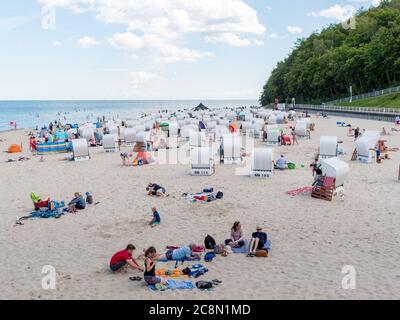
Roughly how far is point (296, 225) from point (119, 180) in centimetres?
1005

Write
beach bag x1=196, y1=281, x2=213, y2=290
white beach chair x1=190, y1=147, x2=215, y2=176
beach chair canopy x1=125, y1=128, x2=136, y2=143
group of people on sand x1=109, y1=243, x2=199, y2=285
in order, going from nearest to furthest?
beach bag x1=196, y1=281, x2=213, y2=290 < group of people on sand x1=109, y1=243, x2=199, y2=285 < white beach chair x1=190, y1=147, x2=215, y2=176 < beach chair canopy x1=125, y1=128, x2=136, y2=143

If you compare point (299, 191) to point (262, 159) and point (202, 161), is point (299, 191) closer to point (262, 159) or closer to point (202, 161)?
point (262, 159)

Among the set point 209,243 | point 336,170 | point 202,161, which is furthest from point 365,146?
point 209,243

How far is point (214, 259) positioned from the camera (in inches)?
398

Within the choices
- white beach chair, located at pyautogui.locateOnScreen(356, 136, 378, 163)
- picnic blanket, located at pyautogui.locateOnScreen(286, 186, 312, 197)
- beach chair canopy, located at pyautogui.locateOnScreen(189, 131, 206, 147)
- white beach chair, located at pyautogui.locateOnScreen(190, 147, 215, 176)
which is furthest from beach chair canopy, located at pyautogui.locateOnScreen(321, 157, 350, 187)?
beach chair canopy, located at pyautogui.locateOnScreen(189, 131, 206, 147)

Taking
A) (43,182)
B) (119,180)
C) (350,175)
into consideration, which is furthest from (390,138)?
(43,182)

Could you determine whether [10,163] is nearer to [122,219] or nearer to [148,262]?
[122,219]

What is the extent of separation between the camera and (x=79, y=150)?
2656 cm

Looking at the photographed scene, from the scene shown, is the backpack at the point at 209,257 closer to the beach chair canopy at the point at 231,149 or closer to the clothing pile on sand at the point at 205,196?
the clothing pile on sand at the point at 205,196

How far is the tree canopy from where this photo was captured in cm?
6544

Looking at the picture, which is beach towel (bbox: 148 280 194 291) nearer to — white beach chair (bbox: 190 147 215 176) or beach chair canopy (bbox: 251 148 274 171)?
beach chair canopy (bbox: 251 148 274 171)

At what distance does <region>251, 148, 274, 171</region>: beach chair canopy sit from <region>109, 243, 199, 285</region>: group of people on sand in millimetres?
9072

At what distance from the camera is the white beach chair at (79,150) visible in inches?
1039

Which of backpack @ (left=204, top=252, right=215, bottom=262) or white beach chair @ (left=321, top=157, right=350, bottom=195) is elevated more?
white beach chair @ (left=321, top=157, right=350, bottom=195)
